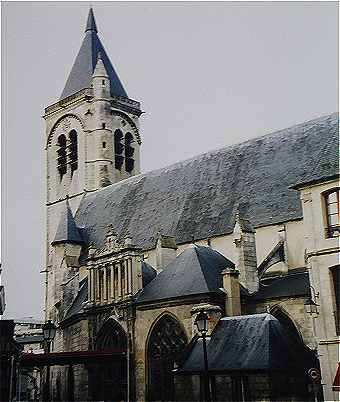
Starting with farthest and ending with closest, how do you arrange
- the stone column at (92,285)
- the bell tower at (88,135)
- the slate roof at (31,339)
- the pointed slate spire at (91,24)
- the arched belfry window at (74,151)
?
the slate roof at (31,339), the pointed slate spire at (91,24), the arched belfry window at (74,151), the bell tower at (88,135), the stone column at (92,285)

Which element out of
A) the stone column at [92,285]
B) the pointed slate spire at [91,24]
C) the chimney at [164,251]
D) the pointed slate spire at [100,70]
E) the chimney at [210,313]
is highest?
the pointed slate spire at [91,24]

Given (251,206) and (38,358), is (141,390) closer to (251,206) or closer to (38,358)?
(38,358)

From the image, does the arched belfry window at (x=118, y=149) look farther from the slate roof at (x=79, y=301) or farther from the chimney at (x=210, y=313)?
the chimney at (x=210, y=313)

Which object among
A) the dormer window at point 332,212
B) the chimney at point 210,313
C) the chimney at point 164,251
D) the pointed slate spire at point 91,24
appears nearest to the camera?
the dormer window at point 332,212

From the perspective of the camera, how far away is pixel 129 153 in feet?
140

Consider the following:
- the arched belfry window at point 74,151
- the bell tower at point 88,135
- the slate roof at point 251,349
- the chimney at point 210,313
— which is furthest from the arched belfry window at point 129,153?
the slate roof at point 251,349

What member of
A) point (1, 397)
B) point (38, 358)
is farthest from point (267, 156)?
point (1, 397)

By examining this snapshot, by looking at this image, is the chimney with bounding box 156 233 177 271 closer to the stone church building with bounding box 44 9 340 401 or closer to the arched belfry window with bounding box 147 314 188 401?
the stone church building with bounding box 44 9 340 401

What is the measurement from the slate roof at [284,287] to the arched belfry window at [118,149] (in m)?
19.7

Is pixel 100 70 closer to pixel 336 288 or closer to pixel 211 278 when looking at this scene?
pixel 211 278

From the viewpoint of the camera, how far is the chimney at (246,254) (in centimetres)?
2316

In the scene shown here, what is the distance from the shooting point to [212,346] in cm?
1919

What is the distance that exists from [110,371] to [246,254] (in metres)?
6.65

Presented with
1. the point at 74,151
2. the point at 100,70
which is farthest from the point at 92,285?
the point at 100,70
